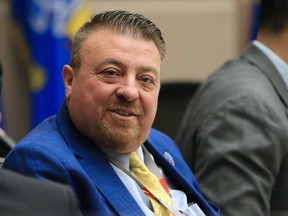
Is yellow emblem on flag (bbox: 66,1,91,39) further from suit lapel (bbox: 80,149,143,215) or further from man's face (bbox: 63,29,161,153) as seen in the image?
suit lapel (bbox: 80,149,143,215)

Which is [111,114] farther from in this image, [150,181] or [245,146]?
[245,146]

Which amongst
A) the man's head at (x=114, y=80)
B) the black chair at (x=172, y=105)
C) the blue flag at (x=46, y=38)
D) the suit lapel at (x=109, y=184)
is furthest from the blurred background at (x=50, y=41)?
the suit lapel at (x=109, y=184)

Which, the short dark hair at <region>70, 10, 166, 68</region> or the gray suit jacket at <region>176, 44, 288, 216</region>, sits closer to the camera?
the short dark hair at <region>70, 10, 166, 68</region>

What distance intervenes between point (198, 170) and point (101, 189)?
935 millimetres

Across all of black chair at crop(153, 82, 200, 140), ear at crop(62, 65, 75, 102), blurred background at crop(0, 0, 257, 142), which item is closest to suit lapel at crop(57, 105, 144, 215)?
ear at crop(62, 65, 75, 102)

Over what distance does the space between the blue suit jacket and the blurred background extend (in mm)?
2948

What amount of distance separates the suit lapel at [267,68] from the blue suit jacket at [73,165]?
1112 mm

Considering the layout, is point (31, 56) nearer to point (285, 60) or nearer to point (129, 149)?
point (285, 60)

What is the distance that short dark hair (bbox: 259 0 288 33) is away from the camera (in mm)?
3869

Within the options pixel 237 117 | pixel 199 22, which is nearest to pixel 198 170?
pixel 237 117

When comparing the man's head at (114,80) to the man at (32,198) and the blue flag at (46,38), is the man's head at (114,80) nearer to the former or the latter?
the man at (32,198)

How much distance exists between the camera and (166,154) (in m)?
3.30

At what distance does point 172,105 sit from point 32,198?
341 cm

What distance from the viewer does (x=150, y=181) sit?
2.93 m
